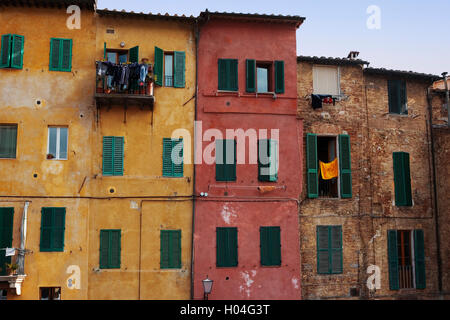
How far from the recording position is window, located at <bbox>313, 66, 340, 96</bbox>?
1936 centimetres

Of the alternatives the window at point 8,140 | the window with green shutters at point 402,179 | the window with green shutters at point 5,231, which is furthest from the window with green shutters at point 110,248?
the window with green shutters at point 402,179

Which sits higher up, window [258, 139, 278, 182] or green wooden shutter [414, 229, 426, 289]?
window [258, 139, 278, 182]

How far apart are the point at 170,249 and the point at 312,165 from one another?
609cm

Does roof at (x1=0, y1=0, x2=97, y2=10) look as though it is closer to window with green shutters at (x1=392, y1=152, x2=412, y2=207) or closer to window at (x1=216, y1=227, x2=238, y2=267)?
window at (x1=216, y1=227, x2=238, y2=267)

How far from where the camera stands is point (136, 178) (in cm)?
1750

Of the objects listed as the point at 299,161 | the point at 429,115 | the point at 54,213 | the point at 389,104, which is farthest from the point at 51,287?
the point at 429,115

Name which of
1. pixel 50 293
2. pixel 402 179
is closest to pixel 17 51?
pixel 50 293

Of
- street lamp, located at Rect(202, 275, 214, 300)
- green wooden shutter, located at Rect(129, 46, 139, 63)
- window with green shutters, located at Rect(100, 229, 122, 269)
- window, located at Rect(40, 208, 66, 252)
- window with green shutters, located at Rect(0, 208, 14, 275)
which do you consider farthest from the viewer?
green wooden shutter, located at Rect(129, 46, 139, 63)

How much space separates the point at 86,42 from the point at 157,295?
9.33 meters

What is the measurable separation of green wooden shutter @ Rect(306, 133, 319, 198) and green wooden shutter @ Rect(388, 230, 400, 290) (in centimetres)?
345

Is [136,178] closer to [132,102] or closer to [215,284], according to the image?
[132,102]

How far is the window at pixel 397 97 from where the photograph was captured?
65.9 feet

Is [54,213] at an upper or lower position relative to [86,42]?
lower

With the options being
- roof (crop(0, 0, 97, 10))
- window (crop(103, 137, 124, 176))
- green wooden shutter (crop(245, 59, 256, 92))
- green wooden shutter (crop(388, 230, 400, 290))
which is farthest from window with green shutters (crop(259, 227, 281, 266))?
roof (crop(0, 0, 97, 10))
